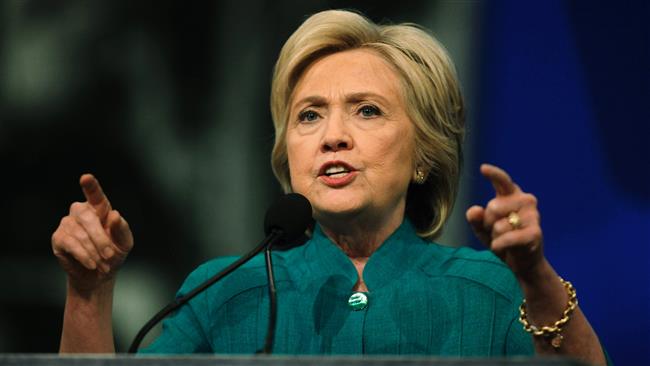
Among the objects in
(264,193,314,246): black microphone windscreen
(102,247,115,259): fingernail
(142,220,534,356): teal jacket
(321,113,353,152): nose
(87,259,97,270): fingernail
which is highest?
(321,113,353,152): nose

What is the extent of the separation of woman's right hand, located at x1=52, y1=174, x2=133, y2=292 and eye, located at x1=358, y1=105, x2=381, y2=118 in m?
0.58

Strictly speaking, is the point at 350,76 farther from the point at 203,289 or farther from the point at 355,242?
the point at 203,289

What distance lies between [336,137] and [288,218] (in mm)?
375

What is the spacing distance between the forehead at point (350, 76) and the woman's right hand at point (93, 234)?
1.84ft

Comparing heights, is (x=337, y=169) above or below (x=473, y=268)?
above

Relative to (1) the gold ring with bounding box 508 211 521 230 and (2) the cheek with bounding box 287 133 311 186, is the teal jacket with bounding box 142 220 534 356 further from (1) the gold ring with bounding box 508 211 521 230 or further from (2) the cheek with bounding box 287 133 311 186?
(1) the gold ring with bounding box 508 211 521 230

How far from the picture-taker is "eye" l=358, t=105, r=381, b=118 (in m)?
1.99

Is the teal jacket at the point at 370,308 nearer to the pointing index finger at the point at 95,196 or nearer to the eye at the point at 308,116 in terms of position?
the eye at the point at 308,116

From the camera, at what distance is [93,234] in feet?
5.29

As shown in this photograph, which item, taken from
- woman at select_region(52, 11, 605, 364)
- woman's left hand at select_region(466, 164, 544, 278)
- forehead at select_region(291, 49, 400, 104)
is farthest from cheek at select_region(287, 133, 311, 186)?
woman's left hand at select_region(466, 164, 544, 278)

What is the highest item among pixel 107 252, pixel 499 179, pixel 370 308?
pixel 499 179

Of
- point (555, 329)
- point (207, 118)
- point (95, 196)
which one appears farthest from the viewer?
point (207, 118)

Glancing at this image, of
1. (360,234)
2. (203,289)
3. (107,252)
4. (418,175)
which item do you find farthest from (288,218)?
(418,175)

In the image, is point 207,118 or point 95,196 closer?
point 95,196
